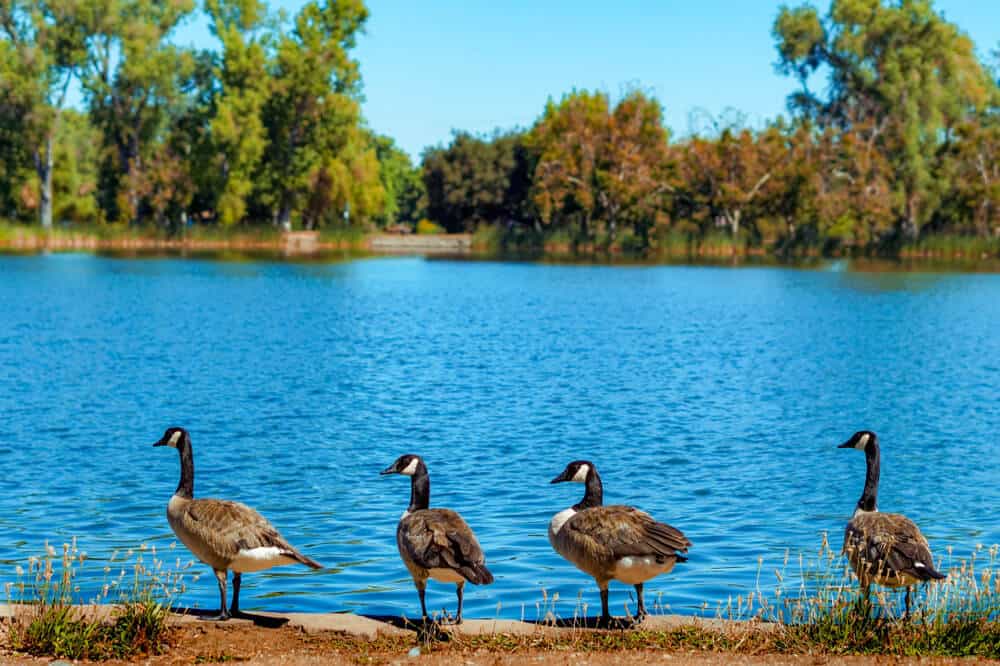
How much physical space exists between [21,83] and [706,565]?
106630mm

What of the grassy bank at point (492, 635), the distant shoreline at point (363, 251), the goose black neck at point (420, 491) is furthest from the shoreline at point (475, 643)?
the distant shoreline at point (363, 251)

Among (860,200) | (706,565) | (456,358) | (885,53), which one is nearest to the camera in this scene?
(706,565)

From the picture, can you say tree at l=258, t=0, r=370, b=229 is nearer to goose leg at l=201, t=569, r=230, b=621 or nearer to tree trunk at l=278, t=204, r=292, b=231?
tree trunk at l=278, t=204, r=292, b=231

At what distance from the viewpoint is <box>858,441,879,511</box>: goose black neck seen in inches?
463

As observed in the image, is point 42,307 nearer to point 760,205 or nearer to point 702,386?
point 702,386

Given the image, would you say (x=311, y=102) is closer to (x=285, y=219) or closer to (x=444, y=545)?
(x=285, y=219)

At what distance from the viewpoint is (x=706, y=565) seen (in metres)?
14.6

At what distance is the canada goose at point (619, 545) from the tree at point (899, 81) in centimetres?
10108

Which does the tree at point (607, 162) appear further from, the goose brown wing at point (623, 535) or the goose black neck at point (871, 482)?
the goose brown wing at point (623, 535)

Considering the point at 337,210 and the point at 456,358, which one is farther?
the point at 337,210

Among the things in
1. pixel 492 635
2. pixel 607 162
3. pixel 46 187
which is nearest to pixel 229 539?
pixel 492 635

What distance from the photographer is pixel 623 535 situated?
1037 cm

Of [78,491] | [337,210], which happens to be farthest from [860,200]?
[78,491]

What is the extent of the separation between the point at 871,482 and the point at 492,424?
14699 millimetres
